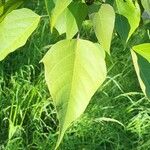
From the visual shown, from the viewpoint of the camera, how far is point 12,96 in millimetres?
2287

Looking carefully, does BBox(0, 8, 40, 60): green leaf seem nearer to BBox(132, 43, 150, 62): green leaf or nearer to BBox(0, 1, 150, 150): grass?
BBox(132, 43, 150, 62): green leaf

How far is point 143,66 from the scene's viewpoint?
53 cm

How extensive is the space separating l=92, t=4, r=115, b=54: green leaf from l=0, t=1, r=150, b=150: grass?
146 centimetres

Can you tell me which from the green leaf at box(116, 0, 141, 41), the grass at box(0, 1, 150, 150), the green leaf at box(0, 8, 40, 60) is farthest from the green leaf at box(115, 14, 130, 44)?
the grass at box(0, 1, 150, 150)

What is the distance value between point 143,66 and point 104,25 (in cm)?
7

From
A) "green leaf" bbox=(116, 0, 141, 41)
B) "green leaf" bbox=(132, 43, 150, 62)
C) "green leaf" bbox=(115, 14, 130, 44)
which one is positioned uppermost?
"green leaf" bbox=(116, 0, 141, 41)

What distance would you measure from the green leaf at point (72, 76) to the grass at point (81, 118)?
1.49 metres

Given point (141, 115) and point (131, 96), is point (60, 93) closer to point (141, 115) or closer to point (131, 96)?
point (141, 115)

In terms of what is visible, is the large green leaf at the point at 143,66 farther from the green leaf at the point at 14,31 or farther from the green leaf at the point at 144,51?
the green leaf at the point at 14,31

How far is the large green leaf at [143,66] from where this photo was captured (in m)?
0.52

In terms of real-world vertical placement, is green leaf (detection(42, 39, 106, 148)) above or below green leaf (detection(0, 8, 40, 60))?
below

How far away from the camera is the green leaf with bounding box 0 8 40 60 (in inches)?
21.6

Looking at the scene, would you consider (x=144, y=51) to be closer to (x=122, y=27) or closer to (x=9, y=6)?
(x=122, y=27)

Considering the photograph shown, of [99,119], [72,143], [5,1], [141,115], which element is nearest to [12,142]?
[72,143]
